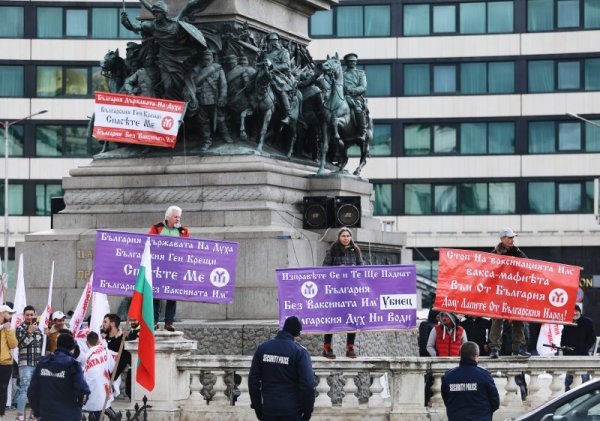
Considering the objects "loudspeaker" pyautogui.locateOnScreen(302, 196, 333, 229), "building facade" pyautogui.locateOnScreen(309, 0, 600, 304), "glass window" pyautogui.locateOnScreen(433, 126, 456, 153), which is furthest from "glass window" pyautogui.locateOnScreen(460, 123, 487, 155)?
"loudspeaker" pyautogui.locateOnScreen(302, 196, 333, 229)

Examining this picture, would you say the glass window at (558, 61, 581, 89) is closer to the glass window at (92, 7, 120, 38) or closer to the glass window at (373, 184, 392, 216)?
the glass window at (373, 184, 392, 216)

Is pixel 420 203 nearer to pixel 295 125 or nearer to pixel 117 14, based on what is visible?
pixel 117 14

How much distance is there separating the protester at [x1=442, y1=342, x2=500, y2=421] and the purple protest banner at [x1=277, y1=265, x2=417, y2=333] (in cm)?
527

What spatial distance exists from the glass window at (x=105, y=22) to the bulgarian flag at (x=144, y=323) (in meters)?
52.4

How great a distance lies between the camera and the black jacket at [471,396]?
18562 millimetres

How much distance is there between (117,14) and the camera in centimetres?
7319

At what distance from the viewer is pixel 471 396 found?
18594 mm

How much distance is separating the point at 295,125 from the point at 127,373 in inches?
252

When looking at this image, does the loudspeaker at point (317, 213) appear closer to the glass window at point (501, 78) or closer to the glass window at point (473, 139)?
the glass window at point (473, 139)

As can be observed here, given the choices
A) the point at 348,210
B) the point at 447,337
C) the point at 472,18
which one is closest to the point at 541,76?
the point at 472,18

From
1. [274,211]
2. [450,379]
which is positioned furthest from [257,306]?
[450,379]

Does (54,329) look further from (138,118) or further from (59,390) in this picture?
(59,390)

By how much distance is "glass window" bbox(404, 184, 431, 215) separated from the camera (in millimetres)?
74875

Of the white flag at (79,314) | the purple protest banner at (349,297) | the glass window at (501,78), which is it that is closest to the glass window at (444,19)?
the glass window at (501,78)
